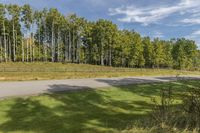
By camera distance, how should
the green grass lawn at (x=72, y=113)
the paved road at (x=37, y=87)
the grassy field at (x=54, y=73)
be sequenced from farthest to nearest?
1. the grassy field at (x=54, y=73)
2. the paved road at (x=37, y=87)
3. the green grass lawn at (x=72, y=113)

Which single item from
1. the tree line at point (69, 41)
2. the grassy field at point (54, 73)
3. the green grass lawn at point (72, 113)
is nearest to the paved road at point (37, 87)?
the green grass lawn at point (72, 113)

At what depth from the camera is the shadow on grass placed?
8.33m

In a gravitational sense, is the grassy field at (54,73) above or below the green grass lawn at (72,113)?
above

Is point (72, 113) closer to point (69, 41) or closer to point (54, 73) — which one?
point (54, 73)

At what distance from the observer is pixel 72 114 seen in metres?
10.0

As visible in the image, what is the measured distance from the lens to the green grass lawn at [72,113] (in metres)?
8.30

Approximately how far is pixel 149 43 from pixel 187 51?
26.1m

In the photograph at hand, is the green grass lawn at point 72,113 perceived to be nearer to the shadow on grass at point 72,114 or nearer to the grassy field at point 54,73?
the shadow on grass at point 72,114

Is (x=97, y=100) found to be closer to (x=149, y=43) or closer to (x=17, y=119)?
(x=17, y=119)

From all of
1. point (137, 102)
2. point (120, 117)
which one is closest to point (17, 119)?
point (120, 117)

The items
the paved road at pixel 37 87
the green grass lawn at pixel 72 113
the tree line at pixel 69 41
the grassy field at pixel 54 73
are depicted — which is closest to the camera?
the green grass lawn at pixel 72 113

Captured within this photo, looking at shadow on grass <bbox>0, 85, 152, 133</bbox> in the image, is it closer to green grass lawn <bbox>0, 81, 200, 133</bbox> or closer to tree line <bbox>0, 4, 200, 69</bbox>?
green grass lawn <bbox>0, 81, 200, 133</bbox>

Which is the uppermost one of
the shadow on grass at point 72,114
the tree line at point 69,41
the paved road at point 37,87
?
the tree line at point 69,41

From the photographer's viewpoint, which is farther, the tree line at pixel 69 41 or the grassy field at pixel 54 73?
the tree line at pixel 69 41
